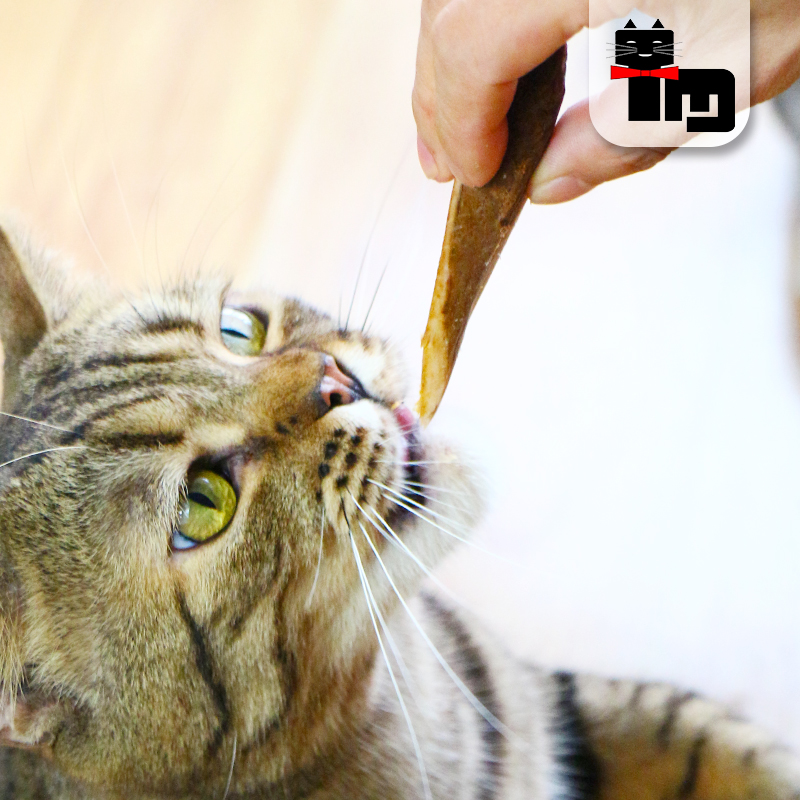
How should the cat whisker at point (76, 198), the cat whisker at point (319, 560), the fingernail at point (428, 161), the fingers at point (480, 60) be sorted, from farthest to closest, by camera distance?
the cat whisker at point (76, 198), the fingernail at point (428, 161), the cat whisker at point (319, 560), the fingers at point (480, 60)

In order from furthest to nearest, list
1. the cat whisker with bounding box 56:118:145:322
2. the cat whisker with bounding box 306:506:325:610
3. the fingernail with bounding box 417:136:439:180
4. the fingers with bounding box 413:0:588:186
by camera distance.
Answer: the cat whisker with bounding box 56:118:145:322, the fingernail with bounding box 417:136:439:180, the cat whisker with bounding box 306:506:325:610, the fingers with bounding box 413:0:588:186

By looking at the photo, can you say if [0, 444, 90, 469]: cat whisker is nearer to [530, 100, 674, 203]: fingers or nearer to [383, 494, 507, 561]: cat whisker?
[383, 494, 507, 561]: cat whisker

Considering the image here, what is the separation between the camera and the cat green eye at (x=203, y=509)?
54 cm

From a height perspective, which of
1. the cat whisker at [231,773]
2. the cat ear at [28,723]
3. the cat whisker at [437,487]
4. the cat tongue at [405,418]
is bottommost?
the cat whisker at [231,773]

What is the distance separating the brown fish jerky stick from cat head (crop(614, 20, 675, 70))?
0.04 m

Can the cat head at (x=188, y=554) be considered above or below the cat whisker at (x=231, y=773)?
above

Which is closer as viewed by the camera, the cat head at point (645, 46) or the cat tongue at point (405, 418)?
the cat head at point (645, 46)

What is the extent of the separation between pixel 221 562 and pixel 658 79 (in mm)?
453

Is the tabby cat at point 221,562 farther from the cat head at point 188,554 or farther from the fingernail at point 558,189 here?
the fingernail at point 558,189

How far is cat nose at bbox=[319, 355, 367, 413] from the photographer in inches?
22.9

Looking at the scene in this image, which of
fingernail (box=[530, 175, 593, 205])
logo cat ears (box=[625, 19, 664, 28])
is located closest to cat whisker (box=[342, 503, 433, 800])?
fingernail (box=[530, 175, 593, 205])

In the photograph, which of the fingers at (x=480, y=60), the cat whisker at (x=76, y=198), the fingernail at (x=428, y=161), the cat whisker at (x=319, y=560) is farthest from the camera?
the cat whisker at (x=76, y=198)

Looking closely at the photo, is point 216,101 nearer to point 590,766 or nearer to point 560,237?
point 560,237

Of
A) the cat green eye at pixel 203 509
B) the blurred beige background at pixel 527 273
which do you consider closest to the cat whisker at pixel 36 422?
the cat green eye at pixel 203 509
